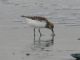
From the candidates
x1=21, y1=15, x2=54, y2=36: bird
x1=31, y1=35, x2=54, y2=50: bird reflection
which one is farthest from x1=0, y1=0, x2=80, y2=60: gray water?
x1=21, y1=15, x2=54, y2=36: bird

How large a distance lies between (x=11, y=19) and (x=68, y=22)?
3.05m

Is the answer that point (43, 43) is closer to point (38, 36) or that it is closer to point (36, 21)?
point (38, 36)

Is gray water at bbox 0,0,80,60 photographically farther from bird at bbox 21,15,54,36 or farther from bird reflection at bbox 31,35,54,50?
bird at bbox 21,15,54,36

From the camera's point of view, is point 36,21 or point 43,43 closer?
point 43,43

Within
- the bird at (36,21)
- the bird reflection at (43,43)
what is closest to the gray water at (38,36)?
the bird reflection at (43,43)

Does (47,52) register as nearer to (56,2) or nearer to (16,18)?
(16,18)

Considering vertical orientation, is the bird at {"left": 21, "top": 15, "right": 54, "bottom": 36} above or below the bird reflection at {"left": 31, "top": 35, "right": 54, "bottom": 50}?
above

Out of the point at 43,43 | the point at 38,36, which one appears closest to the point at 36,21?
the point at 38,36

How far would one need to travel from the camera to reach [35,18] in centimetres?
1600

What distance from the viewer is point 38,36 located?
51.6 feet

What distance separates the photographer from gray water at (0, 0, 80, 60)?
40.5ft

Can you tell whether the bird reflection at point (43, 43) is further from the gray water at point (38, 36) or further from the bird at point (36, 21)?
the bird at point (36, 21)

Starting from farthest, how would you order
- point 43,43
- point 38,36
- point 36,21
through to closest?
point 36,21, point 38,36, point 43,43

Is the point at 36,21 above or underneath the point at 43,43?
above
